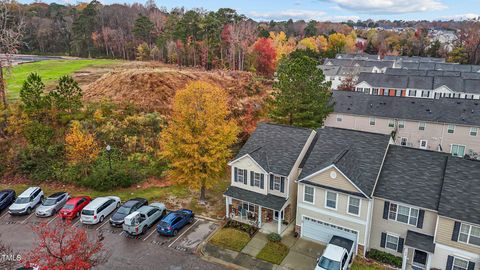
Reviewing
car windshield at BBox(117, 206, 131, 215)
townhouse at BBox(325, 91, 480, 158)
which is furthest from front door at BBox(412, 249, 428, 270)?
townhouse at BBox(325, 91, 480, 158)

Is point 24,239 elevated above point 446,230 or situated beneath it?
situated beneath

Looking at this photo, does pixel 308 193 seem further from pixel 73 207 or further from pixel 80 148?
pixel 80 148

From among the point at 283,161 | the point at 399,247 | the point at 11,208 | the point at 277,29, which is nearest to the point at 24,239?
the point at 11,208

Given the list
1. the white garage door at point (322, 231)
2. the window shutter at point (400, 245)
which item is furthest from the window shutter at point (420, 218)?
the white garage door at point (322, 231)

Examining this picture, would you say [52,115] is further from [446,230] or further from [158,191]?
[446,230]

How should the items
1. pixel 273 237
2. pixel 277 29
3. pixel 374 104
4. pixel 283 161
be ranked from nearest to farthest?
pixel 273 237 → pixel 283 161 → pixel 374 104 → pixel 277 29

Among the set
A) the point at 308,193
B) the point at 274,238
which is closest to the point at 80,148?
the point at 274,238

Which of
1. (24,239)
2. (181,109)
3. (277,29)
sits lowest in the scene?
(24,239)

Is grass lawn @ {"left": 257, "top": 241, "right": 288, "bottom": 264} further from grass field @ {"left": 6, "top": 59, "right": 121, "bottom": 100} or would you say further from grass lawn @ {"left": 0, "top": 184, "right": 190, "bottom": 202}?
grass field @ {"left": 6, "top": 59, "right": 121, "bottom": 100}
